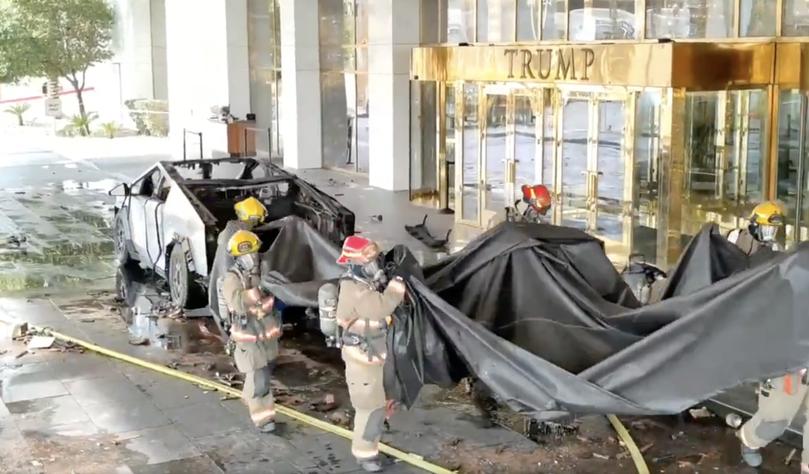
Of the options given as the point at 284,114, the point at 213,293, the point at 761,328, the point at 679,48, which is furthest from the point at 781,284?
the point at 284,114

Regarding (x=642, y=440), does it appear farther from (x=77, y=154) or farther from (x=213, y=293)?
(x=77, y=154)

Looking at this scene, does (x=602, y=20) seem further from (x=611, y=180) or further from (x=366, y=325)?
(x=366, y=325)

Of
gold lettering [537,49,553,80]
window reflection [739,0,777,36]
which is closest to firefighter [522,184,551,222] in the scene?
window reflection [739,0,777,36]

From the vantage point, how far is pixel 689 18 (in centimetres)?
1405

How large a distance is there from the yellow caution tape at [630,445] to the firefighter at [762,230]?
165 cm

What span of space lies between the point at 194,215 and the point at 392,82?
34.9 feet

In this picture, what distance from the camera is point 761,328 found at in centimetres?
625

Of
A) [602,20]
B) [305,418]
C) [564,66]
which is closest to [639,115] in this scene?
[564,66]

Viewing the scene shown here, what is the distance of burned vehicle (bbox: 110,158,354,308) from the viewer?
11.1 m

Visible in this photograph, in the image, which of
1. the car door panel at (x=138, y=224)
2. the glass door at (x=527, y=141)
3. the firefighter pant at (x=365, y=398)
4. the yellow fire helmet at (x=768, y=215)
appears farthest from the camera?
the glass door at (x=527, y=141)

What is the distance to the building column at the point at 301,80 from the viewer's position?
997 inches

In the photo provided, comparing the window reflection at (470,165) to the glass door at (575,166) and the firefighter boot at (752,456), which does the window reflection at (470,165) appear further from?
the firefighter boot at (752,456)

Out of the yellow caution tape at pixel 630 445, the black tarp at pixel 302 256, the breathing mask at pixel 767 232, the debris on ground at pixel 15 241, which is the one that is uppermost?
the breathing mask at pixel 767 232

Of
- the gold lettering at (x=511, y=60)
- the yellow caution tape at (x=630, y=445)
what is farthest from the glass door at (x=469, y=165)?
the yellow caution tape at (x=630, y=445)
